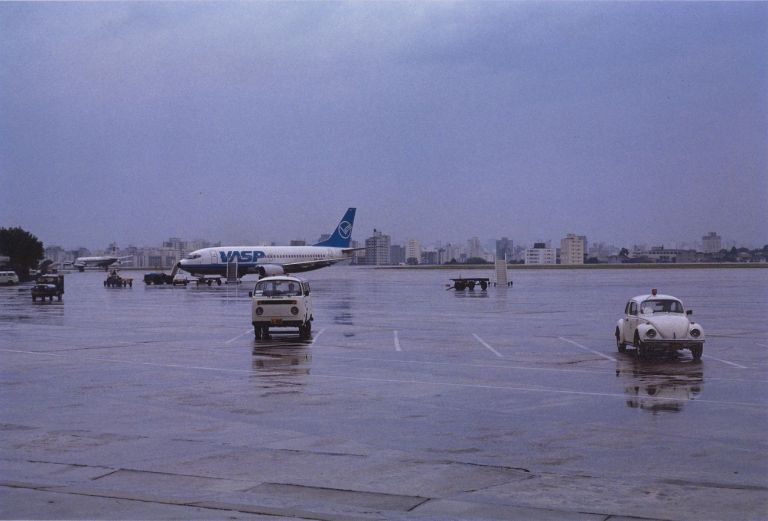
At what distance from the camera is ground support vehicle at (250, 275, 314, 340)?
29141mm

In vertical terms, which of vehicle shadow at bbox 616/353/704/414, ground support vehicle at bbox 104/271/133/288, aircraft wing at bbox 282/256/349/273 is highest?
aircraft wing at bbox 282/256/349/273

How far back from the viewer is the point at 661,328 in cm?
2286

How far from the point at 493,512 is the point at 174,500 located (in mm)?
3361

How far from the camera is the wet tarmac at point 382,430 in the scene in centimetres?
912

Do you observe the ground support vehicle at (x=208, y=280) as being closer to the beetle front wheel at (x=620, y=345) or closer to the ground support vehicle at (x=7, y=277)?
the ground support vehicle at (x=7, y=277)

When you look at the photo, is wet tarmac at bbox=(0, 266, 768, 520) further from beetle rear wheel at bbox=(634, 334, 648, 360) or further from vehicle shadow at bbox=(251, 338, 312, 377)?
beetle rear wheel at bbox=(634, 334, 648, 360)

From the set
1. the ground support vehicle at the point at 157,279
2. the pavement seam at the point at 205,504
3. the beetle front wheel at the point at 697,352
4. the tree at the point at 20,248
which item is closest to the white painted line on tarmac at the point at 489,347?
the beetle front wheel at the point at 697,352

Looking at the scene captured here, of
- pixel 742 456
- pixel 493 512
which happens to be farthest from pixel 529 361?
pixel 493 512

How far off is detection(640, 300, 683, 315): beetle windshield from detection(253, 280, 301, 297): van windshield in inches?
466

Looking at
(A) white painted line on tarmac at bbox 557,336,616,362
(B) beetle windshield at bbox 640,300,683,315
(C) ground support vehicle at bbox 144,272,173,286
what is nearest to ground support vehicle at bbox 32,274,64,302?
(C) ground support vehicle at bbox 144,272,173,286

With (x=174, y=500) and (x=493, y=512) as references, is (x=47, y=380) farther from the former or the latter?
(x=493, y=512)

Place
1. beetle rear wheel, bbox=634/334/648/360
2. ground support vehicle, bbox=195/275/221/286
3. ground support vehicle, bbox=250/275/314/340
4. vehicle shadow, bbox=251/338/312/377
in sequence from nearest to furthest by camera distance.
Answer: vehicle shadow, bbox=251/338/312/377 → beetle rear wheel, bbox=634/334/648/360 → ground support vehicle, bbox=250/275/314/340 → ground support vehicle, bbox=195/275/221/286

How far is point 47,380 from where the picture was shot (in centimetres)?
1938

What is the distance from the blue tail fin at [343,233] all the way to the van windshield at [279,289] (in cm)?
7847
